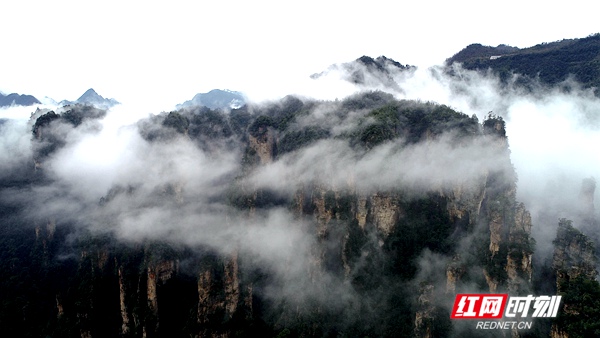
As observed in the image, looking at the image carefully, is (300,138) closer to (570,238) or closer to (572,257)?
(570,238)

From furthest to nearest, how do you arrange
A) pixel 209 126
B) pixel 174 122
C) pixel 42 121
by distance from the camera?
pixel 209 126 → pixel 42 121 → pixel 174 122

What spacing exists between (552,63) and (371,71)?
33.1m

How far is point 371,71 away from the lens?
84.5 metres

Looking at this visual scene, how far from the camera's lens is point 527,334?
30.4 m

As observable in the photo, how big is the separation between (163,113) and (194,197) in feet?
65.7

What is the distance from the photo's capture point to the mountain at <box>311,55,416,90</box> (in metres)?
82.8

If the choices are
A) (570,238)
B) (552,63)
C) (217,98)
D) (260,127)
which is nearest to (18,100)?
(217,98)

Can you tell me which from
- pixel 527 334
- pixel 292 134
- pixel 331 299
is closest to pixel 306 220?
pixel 331 299

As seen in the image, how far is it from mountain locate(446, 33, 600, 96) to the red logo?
46.2m

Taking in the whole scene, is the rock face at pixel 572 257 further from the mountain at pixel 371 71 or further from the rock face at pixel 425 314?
the mountain at pixel 371 71

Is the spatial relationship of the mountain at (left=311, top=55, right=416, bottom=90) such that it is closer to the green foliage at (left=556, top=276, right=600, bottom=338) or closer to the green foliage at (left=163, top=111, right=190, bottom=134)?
the green foliage at (left=163, top=111, right=190, bottom=134)

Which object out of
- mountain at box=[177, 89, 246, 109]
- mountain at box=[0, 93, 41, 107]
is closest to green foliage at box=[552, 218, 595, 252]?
mountain at box=[177, 89, 246, 109]

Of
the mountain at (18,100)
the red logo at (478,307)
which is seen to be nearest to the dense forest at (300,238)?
the red logo at (478,307)

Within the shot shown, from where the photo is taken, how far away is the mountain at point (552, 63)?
6269 centimetres
